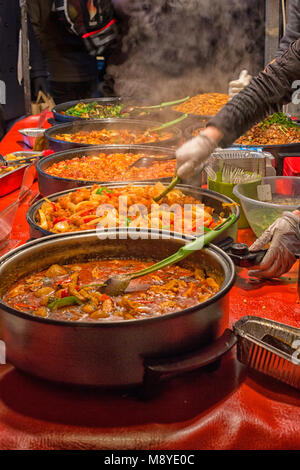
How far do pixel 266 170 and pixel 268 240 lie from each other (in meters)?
0.60

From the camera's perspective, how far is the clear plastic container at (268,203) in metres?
1.93

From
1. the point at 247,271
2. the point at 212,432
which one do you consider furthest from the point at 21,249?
the point at 247,271

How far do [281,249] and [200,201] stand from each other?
0.50 m

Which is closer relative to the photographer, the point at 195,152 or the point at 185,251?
the point at 185,251

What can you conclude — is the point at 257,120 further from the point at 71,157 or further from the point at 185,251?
the point at 71,157

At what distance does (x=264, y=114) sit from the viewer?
6.43 feet

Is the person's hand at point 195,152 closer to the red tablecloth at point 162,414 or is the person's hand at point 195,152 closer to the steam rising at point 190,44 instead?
the red tablecloth at point 162,414

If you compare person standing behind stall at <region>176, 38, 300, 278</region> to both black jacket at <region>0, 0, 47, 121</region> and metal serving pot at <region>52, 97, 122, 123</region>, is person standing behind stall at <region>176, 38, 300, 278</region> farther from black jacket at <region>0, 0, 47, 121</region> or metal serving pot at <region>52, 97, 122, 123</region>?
black jacket at <region>0, 0, 47, 121</region>

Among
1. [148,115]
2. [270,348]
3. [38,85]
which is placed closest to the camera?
[270,348]

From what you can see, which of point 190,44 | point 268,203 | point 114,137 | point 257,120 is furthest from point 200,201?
point 190,44

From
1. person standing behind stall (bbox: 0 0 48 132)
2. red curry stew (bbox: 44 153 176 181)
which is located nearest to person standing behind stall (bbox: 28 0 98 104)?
person standing behind stall (bbox: 0 0 48 132)

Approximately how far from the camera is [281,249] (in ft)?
5.47

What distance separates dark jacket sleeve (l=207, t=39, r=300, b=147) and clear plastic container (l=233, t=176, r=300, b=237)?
0.28 meters

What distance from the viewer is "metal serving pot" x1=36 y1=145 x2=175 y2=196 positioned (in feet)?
7.26
